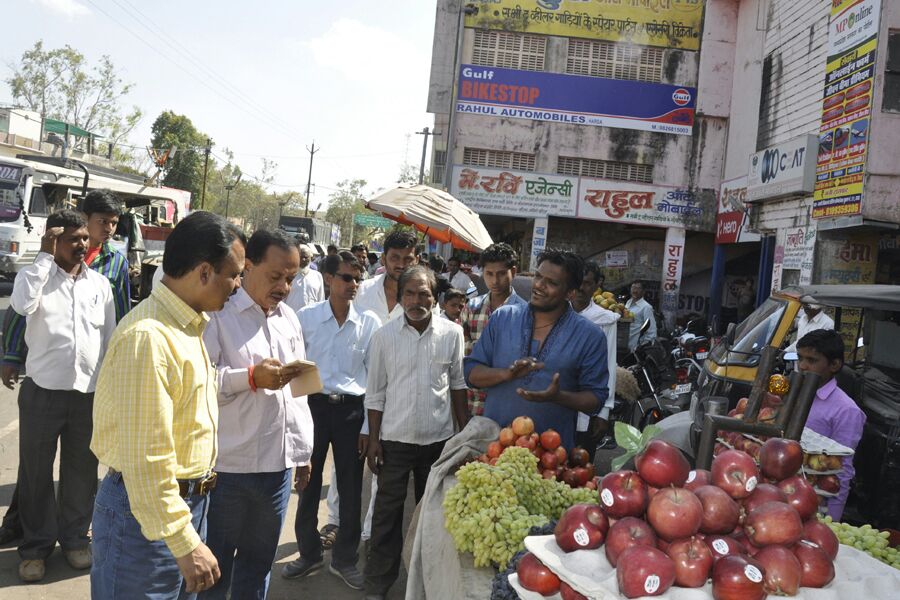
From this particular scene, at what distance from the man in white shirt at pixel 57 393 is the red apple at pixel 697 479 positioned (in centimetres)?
339

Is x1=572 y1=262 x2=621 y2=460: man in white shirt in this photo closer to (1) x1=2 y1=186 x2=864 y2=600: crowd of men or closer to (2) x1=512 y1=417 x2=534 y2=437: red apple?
(1) x1=2 y1=186 x2=864 y2=600: crowd of men

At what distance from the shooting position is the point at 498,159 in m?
21.6

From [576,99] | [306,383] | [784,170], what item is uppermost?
[576,99]

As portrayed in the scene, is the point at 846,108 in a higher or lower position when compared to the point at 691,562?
higher

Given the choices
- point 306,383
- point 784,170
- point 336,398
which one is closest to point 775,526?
point 306,383

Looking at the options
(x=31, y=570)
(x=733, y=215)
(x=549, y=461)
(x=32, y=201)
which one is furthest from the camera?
(x=733, y=215)

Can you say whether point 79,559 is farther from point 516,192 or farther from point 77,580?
point 516,192

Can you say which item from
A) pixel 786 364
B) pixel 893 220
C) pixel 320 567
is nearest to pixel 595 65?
pixel 893 220

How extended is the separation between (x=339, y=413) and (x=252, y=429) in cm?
139

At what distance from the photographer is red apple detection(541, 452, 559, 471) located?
3471 millimetres

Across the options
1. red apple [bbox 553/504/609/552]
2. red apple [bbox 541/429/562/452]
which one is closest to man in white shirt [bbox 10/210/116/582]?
red apple [bbox 541/429/562/452]

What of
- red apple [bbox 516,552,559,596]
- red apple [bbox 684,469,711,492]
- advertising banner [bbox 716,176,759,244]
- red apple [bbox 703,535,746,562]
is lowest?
red apple [bbox 516,552,559,596]

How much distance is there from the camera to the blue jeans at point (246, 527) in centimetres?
313

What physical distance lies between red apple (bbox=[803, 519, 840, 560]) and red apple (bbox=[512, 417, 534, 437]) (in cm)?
145
